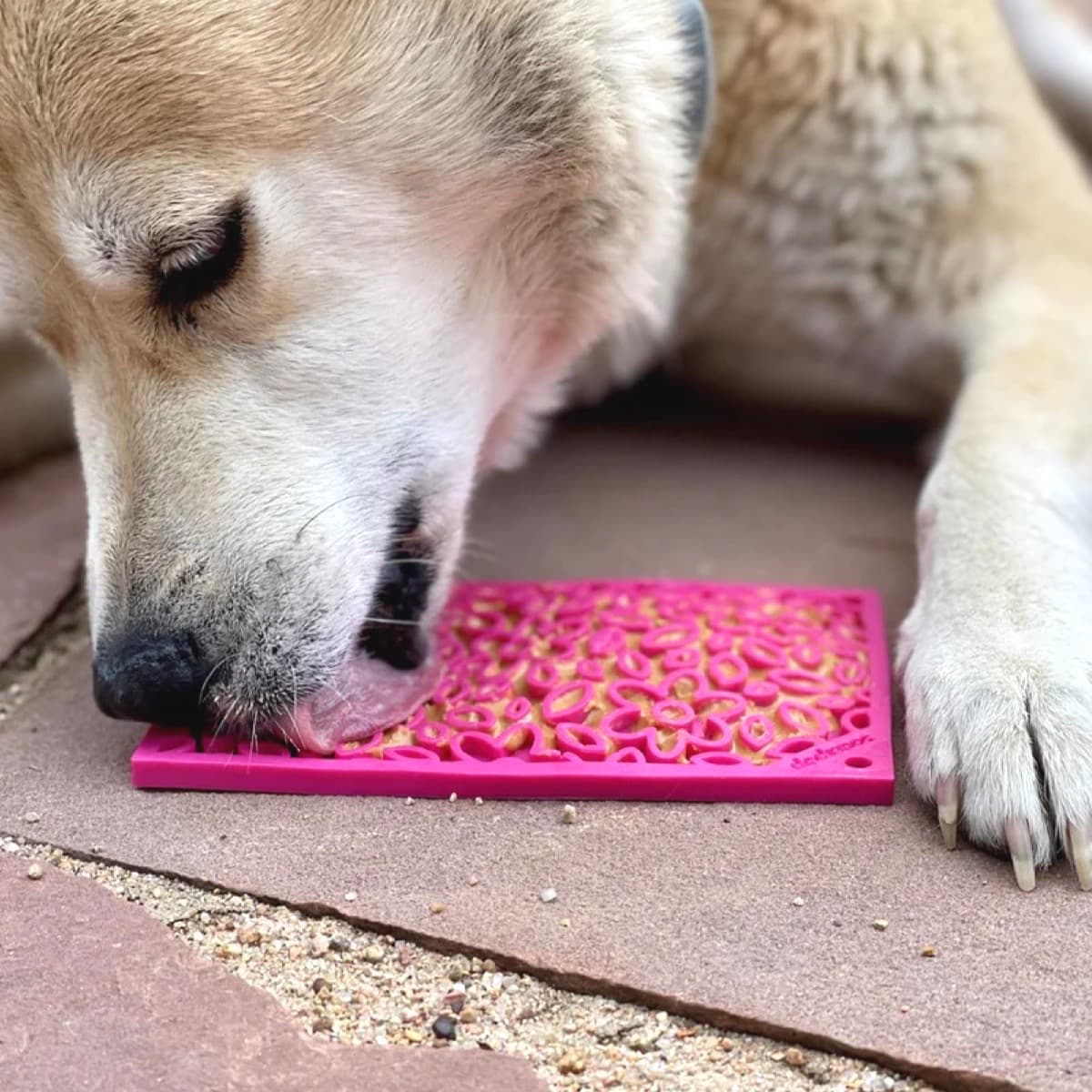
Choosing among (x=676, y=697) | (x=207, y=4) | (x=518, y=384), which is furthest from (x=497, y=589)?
(x=207, y=4)

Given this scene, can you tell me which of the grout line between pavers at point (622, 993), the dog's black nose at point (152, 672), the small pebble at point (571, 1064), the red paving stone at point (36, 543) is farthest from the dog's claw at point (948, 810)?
the red paving stone at point (36, 543)

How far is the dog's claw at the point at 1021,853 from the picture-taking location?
1.31m

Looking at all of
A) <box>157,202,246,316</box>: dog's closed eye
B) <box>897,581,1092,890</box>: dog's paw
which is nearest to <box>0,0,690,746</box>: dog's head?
<box>157,202,246,316</box>: dog's closed eye

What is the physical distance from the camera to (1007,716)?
1410mm

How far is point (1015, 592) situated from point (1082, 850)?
13.2 inches

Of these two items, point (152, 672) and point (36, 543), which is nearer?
point (152, 672)

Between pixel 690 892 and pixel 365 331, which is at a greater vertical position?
pixel 365 331

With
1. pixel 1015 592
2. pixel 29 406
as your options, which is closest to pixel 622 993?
pixel 1015 592

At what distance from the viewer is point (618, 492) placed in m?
2.27

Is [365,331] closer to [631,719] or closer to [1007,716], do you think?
[631,719]

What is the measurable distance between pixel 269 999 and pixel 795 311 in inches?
59.0

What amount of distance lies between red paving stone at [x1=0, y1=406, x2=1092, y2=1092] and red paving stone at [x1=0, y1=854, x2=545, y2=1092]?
0.11m

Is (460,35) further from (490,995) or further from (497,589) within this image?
(490,995)

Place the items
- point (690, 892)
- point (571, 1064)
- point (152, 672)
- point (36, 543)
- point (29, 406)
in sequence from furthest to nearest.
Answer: point (29, 406) < point (36, 543) < point (152, 672) < point (690, 892) < point (571, 1064)
